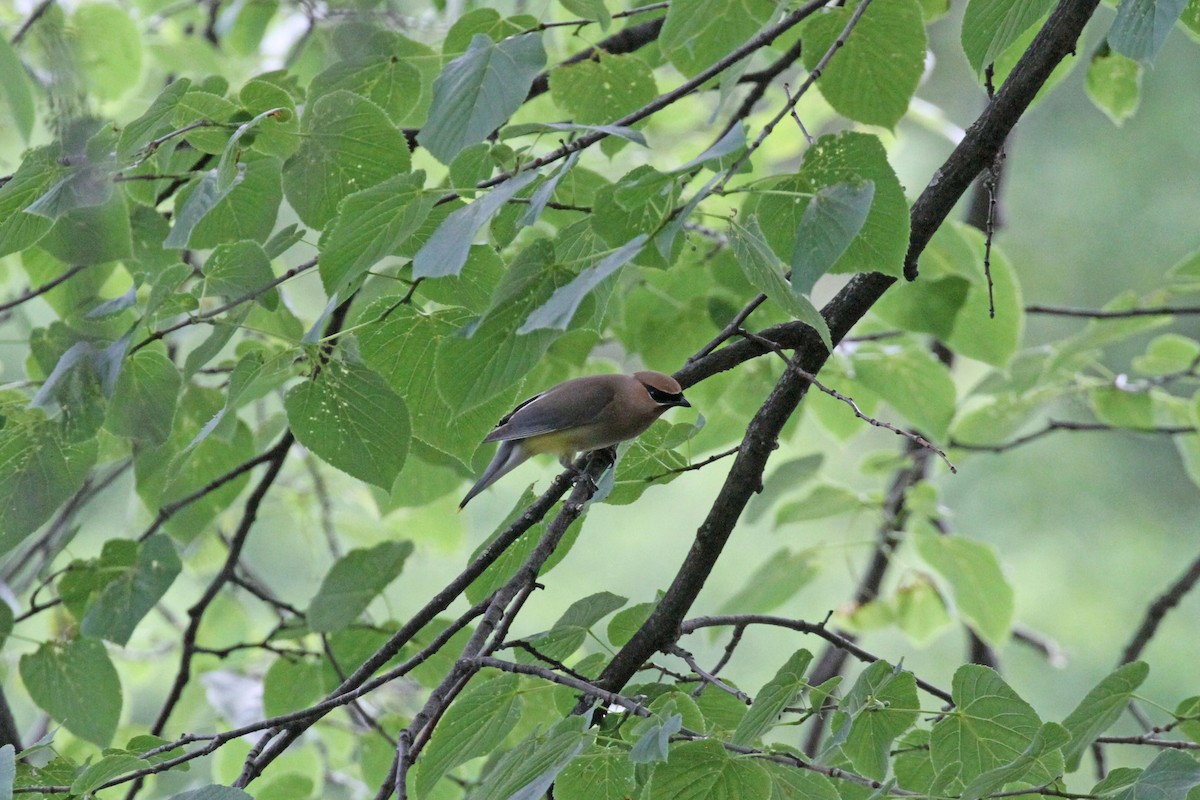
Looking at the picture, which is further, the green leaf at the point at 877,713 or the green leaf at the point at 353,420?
the green leaf at the point at 353,420

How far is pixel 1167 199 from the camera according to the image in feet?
25.7

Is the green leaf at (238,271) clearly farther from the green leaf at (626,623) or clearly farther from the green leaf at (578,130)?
the green leaf at (626,623)

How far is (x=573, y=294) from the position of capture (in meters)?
0.86

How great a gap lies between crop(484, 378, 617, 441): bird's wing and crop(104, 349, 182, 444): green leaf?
465 millimetres

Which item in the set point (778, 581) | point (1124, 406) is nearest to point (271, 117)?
point (778, 581)

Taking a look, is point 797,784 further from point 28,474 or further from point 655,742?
point 28,474

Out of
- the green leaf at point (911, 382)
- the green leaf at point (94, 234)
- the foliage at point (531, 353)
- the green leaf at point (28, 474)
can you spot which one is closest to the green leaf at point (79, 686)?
the foliage at point (531, 353)

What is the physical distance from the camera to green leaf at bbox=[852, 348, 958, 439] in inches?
81.0

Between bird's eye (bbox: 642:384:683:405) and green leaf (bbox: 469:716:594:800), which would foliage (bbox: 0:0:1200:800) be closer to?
green leaf (bbox: 469:716:594:800)

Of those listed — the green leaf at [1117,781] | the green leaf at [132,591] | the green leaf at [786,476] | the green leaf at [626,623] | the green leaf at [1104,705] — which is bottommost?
the green leaf at [786,476]

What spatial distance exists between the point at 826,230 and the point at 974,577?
149 cm

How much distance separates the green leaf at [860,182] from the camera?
3.73 ft

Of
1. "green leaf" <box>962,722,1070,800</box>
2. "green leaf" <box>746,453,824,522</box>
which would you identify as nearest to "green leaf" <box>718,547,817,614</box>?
"green leaf" <box>746,453,824,522</box>

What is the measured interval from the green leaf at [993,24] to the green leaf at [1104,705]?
0.70 m
